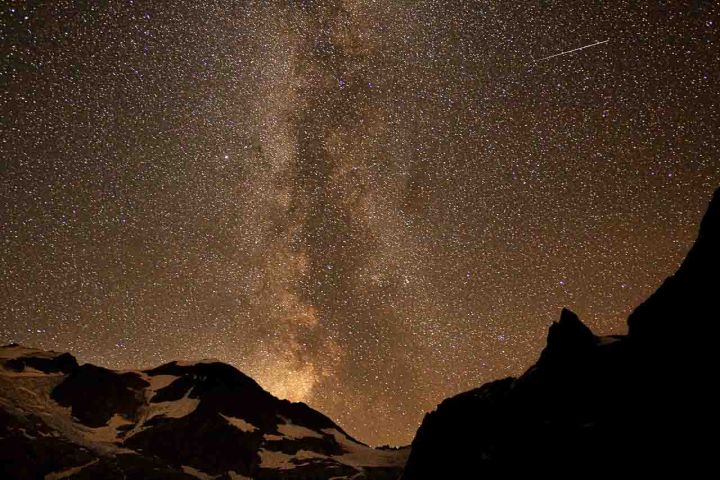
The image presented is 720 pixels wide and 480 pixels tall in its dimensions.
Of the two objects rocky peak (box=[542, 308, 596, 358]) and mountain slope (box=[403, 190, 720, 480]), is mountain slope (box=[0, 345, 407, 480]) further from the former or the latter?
rocky peak (box=[542, 308, 596, 358])

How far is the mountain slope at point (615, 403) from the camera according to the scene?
22156 mm

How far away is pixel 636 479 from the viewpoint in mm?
21875

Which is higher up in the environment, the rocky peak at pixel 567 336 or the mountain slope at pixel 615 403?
the rocky peak at pixel 567 336

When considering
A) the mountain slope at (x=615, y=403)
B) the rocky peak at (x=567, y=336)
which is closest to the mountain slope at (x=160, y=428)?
the mountain slope at (x=615, y=403)

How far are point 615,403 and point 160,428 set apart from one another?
69.0 m

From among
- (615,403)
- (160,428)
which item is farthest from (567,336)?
(160,428)

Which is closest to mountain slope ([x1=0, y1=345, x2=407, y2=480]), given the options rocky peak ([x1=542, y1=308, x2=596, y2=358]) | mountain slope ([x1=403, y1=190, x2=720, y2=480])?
mountain slope ([x1=403, y1=190, x2=720, y2=480])

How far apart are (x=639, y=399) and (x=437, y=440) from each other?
18115 mm

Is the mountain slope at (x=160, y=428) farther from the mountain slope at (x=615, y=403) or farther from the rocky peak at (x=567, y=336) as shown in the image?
the rocky peak at (x=567, y=336)

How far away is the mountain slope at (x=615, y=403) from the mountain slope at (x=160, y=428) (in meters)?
42.8

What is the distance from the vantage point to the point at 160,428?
244 ft

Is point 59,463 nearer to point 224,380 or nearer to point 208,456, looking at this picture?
point 208,456

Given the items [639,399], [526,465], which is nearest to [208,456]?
[526,465]

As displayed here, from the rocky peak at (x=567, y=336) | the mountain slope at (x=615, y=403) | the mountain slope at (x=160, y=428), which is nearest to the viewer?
the mountain slope at (x=615, y=403)
